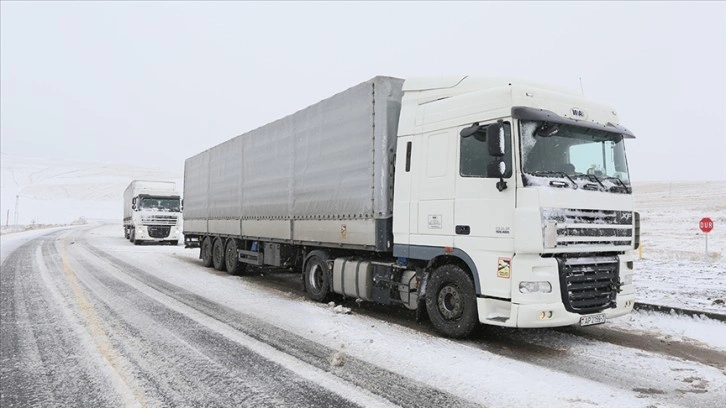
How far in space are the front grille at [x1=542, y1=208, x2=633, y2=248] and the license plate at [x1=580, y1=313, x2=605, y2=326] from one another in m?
0.84

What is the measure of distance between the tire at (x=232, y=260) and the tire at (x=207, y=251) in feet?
5.33

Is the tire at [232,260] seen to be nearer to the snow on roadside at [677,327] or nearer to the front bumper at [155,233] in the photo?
the snow on roadside at [677,327]

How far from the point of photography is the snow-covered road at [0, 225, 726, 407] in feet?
13.8

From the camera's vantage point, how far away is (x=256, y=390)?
429cm

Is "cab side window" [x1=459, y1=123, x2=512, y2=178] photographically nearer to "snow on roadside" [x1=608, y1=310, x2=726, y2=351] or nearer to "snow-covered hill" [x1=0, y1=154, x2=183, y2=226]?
"snow on roadside" [x1=608, y1=310, x2=726, y2=351]

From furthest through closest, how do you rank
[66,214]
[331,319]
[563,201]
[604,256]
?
[66,214]
[331,319]
[604,256]
[563,201]

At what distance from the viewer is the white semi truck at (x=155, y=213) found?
2670 centimetres

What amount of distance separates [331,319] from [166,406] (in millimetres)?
3625

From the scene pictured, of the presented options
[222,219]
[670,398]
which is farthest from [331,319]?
[222,219]

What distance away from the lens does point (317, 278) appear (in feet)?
30.6

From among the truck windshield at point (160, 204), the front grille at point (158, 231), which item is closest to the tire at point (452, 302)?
the front grille at point (158, 231)

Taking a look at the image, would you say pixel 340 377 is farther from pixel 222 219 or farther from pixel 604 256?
pixel 222 219

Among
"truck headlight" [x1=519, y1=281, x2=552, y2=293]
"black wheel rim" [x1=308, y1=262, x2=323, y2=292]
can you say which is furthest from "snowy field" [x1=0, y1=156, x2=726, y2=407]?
"truck headlight" [x1=519, y1=281, x2=552, y2=293]

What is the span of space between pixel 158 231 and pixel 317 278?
2081 cm
